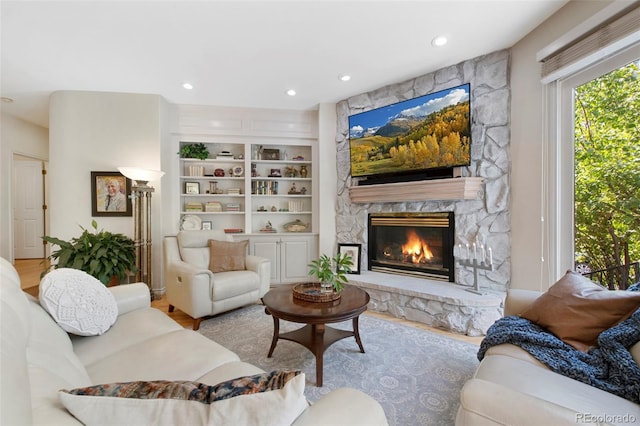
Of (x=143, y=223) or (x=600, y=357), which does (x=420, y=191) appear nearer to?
(x=600, y=357)

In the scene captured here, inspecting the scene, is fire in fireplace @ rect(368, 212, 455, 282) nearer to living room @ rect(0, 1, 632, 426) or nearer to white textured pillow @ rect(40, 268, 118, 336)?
living room @ rect(0, 1, 632, 426)

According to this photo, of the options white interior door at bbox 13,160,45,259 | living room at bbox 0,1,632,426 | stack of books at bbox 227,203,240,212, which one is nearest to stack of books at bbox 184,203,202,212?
living room at bbox 0,1,632,426

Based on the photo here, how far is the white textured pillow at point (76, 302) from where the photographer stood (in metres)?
1.36

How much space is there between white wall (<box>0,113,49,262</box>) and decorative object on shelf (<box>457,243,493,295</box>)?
619 cm

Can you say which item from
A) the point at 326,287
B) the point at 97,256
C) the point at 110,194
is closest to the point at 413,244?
the point at 326,287

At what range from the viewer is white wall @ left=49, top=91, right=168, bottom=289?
3568mm

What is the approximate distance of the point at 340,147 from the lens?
156 inches

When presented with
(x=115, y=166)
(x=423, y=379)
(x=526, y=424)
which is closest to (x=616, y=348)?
(x=526, y=424)

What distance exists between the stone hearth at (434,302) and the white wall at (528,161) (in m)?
0.39

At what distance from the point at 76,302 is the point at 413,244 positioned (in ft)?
10.2

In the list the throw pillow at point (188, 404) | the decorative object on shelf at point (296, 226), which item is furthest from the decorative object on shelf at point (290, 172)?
the throw pillow at point (188, 404)

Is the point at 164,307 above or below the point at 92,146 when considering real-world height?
below

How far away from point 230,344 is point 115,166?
2.95 meters

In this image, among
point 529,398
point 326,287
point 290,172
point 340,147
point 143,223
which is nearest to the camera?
point 529,398
